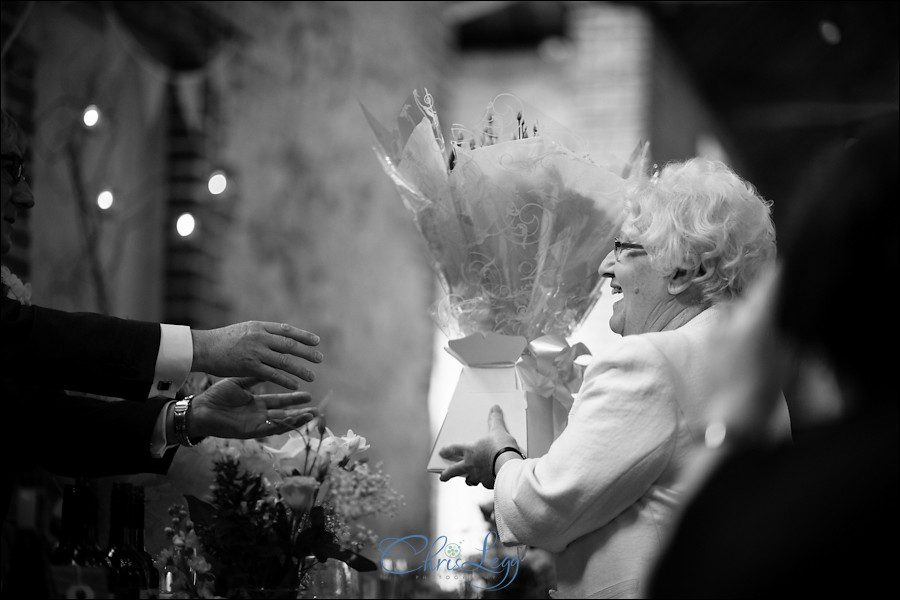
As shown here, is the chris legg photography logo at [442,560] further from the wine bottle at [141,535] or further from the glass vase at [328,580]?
the wine bottle at [141,535]

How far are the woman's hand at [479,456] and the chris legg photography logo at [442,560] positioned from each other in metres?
0.41

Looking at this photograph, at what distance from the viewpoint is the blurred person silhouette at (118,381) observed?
7.08 ft

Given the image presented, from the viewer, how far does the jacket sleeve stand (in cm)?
182

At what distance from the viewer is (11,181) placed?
241 centimetres

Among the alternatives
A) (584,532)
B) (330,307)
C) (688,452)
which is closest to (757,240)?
(688,452)

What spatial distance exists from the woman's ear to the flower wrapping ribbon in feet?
1.30

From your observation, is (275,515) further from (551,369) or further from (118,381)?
(551,369)

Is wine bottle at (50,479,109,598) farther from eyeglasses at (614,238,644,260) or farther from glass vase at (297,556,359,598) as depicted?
eyeglasses at (614,238,644,260)

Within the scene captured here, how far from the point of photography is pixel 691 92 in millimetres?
8305

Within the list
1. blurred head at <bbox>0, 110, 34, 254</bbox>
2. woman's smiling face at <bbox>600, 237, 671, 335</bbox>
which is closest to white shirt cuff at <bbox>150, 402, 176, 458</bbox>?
blurred head at <bbox>0, 110, 34, 254</bbox>

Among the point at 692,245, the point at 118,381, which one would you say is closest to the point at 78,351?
the point at 118,381

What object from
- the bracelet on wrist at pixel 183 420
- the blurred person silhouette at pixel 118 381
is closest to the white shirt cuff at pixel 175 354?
the blurred person silhouette at pixel 118 381

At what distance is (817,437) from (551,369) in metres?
1.37

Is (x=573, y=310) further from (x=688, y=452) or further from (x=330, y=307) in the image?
(x=330, y=307)
